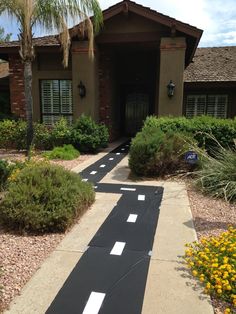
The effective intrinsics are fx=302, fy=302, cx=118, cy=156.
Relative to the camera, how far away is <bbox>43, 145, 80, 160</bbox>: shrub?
30.9 feet

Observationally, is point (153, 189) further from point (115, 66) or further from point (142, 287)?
point (115, 66)

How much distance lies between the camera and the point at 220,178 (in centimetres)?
602

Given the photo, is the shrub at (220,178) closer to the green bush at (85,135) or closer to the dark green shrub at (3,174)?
the dark green shrub at (3,174)

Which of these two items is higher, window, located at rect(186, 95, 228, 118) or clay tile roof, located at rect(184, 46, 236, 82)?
clay tile roof, located at rect(184, 46, 236, 82)

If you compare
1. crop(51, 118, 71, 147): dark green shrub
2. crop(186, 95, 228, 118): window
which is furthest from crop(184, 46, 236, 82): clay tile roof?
crop(51, 118, 71, 147): dark green shrub

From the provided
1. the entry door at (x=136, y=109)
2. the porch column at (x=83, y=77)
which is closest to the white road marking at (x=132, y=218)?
the porch column at (x=83, y=77)

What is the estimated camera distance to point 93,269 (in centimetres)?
330

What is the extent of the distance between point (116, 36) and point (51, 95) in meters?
3.63

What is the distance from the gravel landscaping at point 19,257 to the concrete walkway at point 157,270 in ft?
0.28

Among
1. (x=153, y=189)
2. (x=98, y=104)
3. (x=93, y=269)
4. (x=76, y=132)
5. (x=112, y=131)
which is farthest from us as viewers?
(x=112, y=131)

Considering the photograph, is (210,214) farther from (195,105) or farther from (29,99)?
(195,105)

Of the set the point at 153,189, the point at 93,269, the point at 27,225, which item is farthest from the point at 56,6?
the point at 93,269

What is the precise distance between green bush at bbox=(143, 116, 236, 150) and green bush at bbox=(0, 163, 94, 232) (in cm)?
405

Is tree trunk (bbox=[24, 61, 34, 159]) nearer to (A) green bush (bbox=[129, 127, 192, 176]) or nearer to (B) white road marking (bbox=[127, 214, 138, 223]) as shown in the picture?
(A) green bush (bbox=[129, 127, 192, 176])
